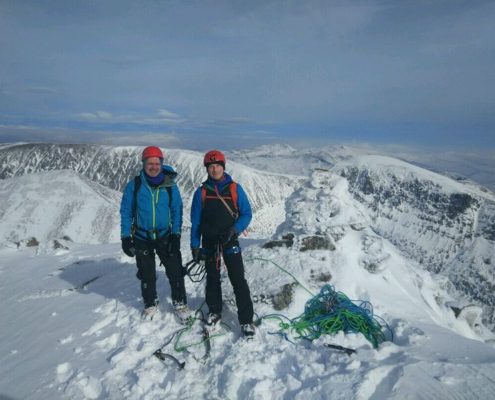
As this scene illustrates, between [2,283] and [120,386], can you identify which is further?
[2,283]

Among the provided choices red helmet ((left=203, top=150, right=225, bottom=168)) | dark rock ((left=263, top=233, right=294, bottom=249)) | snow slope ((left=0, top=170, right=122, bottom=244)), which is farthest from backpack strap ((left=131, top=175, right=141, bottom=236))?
snow slope ((left=0, top=170, right=122, bottom=244))

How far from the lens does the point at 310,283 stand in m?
8.90

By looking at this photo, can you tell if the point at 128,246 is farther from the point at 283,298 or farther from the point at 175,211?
the point at 283,298

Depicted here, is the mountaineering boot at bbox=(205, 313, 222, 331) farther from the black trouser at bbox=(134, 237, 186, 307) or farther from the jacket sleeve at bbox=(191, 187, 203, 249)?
the jacket sleeve at bbox=(191, 187, 203, 249)

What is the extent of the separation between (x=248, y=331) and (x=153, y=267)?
9.34 feet

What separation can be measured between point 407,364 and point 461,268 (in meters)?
197

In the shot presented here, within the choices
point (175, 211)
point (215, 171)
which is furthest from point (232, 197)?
point (175, 211)

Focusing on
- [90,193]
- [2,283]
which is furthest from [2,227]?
[2,283]

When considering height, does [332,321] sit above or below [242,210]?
below

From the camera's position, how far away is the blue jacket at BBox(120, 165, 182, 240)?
24.2 ft

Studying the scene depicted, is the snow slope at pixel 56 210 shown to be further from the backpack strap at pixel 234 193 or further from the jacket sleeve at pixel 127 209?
the backpack strap at pixel 234 193

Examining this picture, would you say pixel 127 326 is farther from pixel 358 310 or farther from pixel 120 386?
pixel 358 310

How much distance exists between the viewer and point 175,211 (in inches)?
301

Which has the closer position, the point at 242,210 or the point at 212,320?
the point at 242,210
